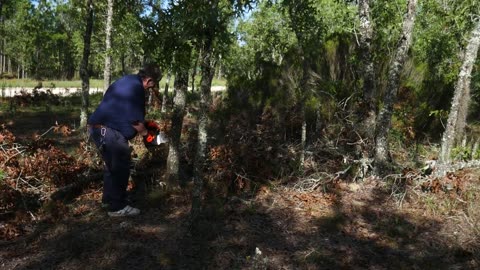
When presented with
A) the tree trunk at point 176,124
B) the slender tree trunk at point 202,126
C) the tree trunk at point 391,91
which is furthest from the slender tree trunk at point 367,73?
the slender tree trunk at point 202,126

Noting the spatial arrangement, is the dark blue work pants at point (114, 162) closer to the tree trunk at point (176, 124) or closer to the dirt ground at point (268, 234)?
the dirt ground at point (268, 234)

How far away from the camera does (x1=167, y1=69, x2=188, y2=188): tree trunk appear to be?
17.5 feet

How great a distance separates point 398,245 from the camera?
167 inches

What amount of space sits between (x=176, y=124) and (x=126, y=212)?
4.16ft

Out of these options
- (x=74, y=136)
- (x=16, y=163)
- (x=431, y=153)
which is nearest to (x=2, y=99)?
(x=74, y=136)

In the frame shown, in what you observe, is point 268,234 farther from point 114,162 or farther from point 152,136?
point 114,162

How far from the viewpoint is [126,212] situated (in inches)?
187

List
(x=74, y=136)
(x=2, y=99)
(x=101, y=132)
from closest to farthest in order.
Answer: (x=101, y=132) → (x=74, y=136) → (x=2, y=99)

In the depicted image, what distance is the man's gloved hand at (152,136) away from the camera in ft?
15.9

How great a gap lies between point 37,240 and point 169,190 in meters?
1.65

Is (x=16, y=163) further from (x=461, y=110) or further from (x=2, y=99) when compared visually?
(x=2, y=99)

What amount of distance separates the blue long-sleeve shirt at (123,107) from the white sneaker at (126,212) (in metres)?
0.82

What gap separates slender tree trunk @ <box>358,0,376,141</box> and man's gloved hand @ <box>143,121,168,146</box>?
299 cm

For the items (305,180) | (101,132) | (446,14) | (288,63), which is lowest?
(305,180)
